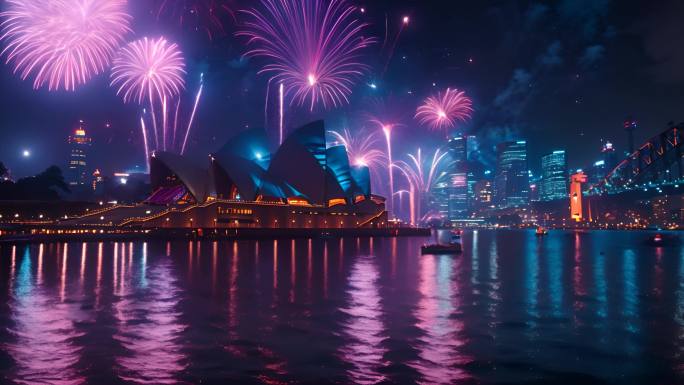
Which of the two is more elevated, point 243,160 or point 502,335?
point 243,160

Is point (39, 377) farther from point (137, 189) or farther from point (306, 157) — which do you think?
point (137, 189)

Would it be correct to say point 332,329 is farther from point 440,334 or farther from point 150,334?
point 150,334

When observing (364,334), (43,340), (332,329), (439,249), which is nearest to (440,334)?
(364,334)

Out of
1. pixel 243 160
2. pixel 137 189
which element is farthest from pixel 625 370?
pixel 137 189

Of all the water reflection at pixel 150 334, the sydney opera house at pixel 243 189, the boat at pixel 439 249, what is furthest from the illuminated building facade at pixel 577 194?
the water reflection at pixel 150 334

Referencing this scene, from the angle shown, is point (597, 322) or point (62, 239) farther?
point (62, 239)

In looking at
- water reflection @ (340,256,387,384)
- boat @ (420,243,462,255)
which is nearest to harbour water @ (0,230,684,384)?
water reflection @ (340,256,387,384)

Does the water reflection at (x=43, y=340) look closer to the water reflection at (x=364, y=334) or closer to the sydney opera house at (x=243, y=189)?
the water reflection at (x=364, y=334)
